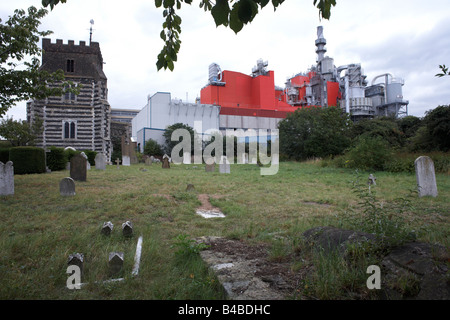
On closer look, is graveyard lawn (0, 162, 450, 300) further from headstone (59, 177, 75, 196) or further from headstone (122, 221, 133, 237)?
headstone (59, 177, 75, 196)

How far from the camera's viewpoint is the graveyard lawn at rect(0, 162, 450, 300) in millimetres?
2965

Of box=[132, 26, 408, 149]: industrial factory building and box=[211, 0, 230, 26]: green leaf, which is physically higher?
box=[132, 26, 408, 149]: industrial factory building

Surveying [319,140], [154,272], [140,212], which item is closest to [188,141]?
[319,140]

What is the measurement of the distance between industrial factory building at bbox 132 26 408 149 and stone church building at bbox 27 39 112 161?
13.8 m

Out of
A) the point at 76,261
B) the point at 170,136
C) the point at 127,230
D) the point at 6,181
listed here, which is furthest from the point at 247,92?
the point at 76,261

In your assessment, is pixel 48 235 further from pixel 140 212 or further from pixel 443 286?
pixel 443 286

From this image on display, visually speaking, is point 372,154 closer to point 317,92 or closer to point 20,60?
point 20,60

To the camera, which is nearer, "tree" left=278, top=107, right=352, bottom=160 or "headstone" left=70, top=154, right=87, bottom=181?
"headstone" left=70, top=154, right=87, bottom=181

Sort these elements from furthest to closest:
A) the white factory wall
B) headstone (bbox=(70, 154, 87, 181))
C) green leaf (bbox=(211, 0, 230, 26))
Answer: the white factory wall < headstone (bbox=(70, 154, 87, 181)) < green leaf (bbox=(211, 0, 230, 26))

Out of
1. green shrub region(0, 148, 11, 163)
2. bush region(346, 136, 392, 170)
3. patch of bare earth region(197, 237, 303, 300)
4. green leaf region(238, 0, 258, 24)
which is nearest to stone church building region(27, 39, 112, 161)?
green shrub region(0, 148, 11, 163)
